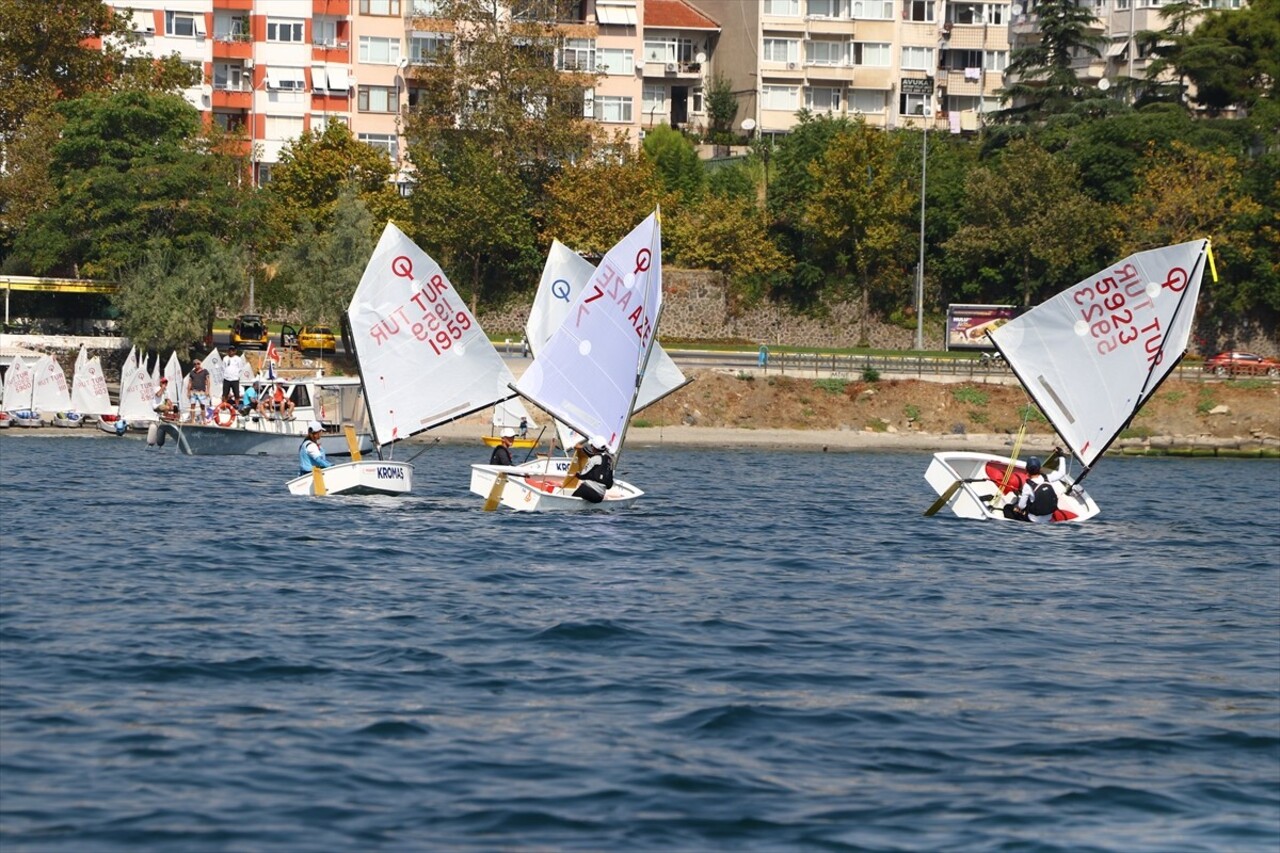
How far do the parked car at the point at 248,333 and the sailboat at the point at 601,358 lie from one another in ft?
145

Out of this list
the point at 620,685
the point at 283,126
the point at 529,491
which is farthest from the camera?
the point at 283,126

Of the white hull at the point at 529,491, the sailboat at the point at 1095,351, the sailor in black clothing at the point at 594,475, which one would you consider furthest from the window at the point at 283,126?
the sailboat at the point at 1095,351

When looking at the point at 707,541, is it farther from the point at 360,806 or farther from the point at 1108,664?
the point at 360,806

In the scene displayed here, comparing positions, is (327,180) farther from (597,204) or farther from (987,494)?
(987,494)

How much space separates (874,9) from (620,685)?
108 meters

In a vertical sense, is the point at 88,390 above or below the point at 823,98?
below

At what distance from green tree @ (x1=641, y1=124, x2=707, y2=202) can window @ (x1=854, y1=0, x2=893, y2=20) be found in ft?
60.9

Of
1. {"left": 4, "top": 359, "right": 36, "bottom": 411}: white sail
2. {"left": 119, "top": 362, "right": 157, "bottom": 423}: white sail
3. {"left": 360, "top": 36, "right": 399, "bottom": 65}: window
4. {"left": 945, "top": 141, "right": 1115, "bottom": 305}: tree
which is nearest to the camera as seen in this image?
{"left": 119, "top": 362, "right": 157, "bottom": 423}: white sail

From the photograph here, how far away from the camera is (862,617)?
27.2 m

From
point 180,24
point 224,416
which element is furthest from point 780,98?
point 224,416

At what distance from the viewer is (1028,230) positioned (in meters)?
97.3

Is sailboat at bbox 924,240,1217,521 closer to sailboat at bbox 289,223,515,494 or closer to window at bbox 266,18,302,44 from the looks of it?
sailboat at bbox 289,223,515,494

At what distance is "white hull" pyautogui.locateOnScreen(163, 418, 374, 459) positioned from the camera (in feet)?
198

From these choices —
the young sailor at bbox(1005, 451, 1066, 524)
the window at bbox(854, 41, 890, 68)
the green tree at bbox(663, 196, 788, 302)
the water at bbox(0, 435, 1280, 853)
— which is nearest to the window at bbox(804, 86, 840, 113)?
the window at bbox(854, 41, 890, 68)
